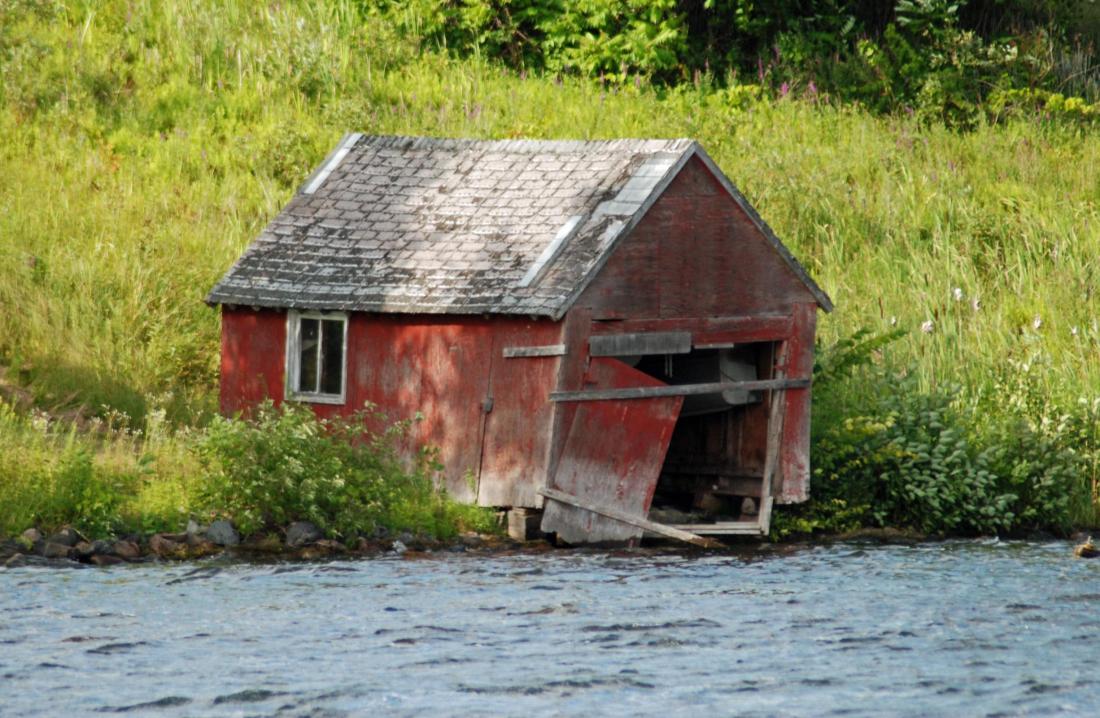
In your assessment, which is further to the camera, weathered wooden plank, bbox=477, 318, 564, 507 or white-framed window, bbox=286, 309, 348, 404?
white-framed window, bbox=286, 309, 348, 404

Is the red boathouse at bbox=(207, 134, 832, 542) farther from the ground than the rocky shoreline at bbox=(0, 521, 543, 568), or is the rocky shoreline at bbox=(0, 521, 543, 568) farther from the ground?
the red boathouse at bbox=(207, 134, 832, 542)

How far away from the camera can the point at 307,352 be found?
18.7m

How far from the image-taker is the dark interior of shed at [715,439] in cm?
1891

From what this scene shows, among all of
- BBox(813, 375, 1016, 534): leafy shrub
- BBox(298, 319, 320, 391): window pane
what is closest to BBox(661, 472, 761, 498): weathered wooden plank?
BBox(813, 375, 1016, 534): leafy shrub

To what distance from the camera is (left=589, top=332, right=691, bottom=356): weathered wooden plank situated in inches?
678

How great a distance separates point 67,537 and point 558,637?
532 centimetres

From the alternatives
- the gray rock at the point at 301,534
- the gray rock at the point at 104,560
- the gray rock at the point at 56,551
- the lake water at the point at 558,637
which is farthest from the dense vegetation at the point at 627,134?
the lake water at the point at 558,637

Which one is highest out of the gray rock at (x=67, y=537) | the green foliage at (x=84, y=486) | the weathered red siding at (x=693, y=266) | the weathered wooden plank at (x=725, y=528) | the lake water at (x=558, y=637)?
the weathered red siding at (x=693, y=266)

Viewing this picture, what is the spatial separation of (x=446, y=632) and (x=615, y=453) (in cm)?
466

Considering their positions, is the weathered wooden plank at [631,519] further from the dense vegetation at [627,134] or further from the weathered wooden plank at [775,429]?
the dense vegetation at [627,134]

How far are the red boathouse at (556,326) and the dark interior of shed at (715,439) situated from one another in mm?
24

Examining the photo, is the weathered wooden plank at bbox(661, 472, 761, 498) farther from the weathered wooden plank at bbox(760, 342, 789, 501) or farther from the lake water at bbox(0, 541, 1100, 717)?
the lake water at bbox(0, 541, 1100, 717)

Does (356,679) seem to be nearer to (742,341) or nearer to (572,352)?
(572,352)

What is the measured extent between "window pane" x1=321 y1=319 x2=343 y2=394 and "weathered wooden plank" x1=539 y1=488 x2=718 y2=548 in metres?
2.88
